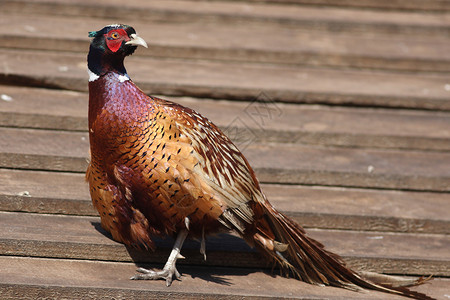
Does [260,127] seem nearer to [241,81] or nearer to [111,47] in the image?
[241,81]

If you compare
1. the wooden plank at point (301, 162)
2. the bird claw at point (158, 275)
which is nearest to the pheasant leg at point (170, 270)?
the bird claw at point (158, 275)

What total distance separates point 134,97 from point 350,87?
8.36 ft

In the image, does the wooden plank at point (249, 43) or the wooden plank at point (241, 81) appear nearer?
the wooden plank at point (241, 81)

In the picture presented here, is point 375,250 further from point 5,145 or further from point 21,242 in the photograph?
point 5,145

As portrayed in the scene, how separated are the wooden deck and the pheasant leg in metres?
0.05

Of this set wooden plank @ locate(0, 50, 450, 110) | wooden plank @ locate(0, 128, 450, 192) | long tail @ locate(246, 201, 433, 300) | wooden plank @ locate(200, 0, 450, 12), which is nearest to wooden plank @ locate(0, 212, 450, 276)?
long tail @ locate(246, 201, 433, 300)

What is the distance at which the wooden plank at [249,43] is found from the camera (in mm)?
5938

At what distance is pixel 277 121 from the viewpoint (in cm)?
549

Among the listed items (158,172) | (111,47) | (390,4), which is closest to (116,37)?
(111,47)

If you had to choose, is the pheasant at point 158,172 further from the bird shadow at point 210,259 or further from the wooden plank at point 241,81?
the wooden plank at point 241,81

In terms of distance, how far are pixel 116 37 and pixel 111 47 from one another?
0.07m

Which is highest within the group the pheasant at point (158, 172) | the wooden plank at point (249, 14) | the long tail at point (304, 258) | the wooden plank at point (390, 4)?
the wooden plank at point (390, 4)

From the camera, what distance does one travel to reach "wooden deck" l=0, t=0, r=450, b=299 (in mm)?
4145

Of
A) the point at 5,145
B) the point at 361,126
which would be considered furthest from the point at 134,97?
the point at 361,126
